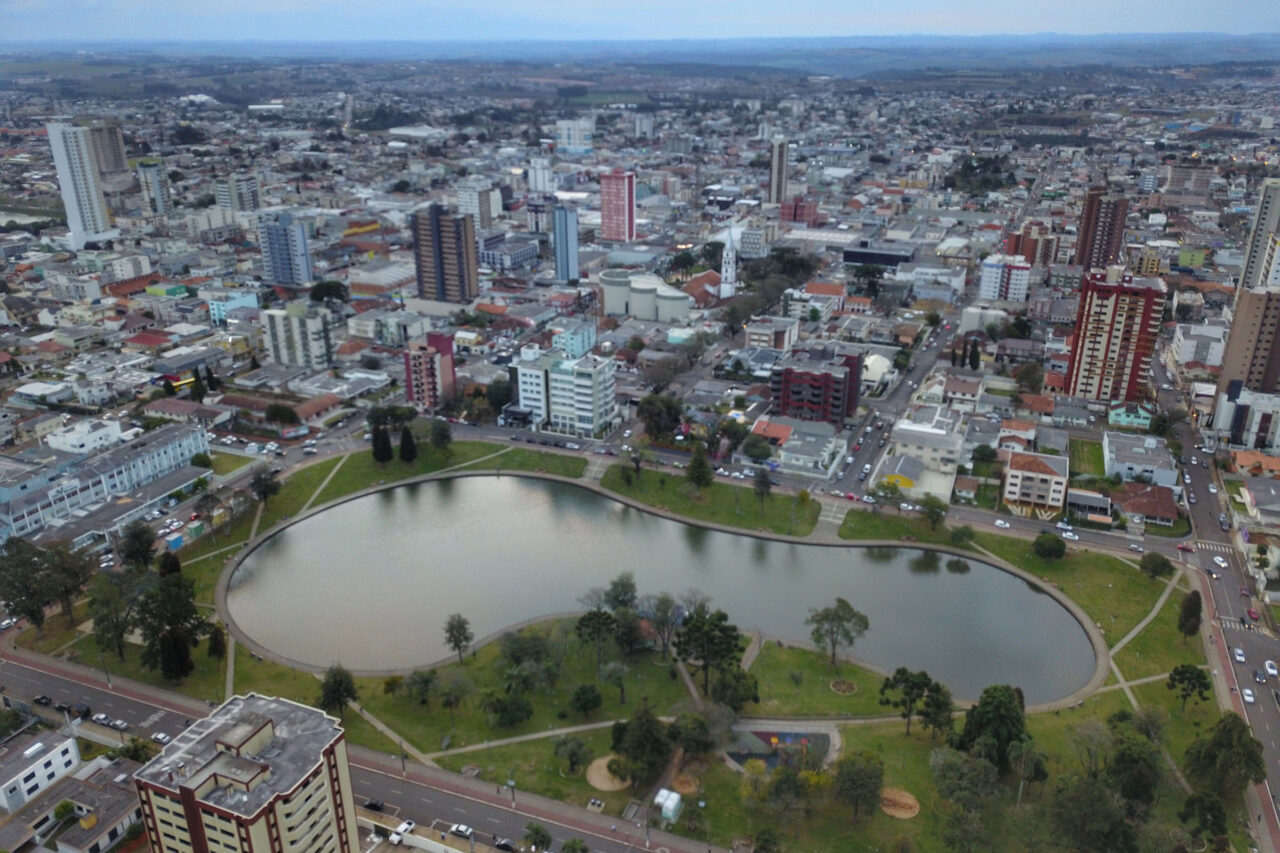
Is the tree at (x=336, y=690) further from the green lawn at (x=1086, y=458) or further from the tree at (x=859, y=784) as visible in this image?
the green lawn at (x=1086, y=458)

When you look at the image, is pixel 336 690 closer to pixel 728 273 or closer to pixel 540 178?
pixel 728 273

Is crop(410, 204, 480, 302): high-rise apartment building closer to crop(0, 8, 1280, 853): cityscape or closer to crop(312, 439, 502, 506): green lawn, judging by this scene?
crop(0, 8, 1280, 853): cityscape

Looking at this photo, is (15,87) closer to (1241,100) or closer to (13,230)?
(13,230)

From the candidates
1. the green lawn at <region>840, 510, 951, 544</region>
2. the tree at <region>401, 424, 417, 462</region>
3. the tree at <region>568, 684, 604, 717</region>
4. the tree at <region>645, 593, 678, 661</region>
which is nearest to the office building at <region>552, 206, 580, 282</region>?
the tree at <region>401, 424, 417, 462</region>

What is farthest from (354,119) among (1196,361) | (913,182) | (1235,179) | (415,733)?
(415,733)

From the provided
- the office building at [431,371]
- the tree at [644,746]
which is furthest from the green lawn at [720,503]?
the tree at [644,746]

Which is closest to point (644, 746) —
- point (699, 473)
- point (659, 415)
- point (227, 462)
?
point (699, 473)
